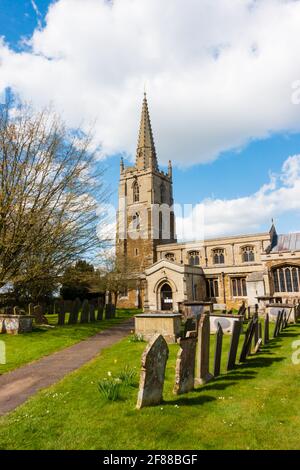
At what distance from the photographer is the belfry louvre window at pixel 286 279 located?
2588 centimetres

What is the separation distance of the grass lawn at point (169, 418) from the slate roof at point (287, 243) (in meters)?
25.4

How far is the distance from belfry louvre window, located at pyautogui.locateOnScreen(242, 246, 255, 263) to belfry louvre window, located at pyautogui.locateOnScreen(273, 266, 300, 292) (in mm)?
6602

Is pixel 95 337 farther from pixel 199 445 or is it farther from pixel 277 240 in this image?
pixel 277 240

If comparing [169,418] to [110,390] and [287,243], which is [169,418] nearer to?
[110,390]

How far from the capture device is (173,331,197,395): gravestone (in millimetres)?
5676

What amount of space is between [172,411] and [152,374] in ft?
2.02

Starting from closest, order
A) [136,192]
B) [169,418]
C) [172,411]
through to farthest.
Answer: [169,418], [172,411], [136,192]

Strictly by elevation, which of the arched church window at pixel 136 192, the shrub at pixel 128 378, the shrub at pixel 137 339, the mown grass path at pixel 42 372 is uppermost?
the arched church window at pixel 136 192

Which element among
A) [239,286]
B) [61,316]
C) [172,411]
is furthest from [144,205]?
[172,411]

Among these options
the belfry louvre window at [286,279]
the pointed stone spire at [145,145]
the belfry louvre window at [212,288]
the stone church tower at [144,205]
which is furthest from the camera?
the pointed stone spire at [145,145]

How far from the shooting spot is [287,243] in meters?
30.9

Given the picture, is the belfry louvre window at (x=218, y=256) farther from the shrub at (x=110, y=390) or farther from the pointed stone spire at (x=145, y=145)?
the shrub at (x=110, y=390)

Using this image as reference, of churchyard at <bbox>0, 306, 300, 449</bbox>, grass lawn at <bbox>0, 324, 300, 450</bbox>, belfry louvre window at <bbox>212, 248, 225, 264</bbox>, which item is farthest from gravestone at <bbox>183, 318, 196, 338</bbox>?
belfry louvre window at <bbox>212, 248, 225, 264</bbox>

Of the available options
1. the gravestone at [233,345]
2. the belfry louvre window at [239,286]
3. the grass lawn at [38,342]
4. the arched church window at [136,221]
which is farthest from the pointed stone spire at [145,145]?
the gravestone at [233,345]
